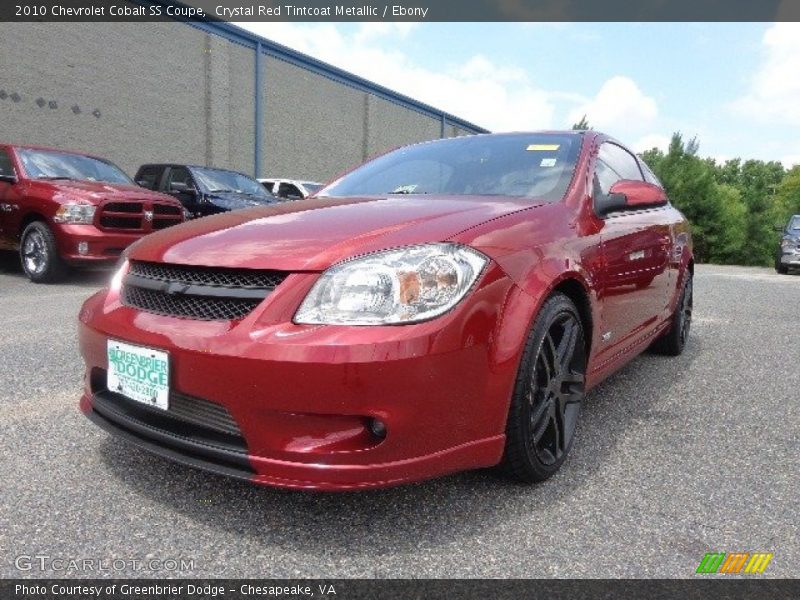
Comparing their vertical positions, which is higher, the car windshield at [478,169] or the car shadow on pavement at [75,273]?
the car windshield at [478,169]

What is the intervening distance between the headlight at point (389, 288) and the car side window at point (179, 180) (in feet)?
26.8

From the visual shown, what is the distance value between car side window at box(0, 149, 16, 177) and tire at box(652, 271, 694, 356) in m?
7.04

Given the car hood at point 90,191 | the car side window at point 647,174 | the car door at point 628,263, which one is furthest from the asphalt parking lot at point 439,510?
the car hood at point 90,191

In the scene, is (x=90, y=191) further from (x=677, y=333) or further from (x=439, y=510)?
(x=439, y=510)

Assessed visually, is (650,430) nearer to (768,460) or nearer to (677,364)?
(768,460)

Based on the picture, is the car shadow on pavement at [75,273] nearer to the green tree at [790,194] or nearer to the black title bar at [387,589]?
the black title bar at [387,589]

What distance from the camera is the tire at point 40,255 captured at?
6.78 meters

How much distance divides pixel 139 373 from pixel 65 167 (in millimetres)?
6693

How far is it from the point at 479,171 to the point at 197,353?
1626mm

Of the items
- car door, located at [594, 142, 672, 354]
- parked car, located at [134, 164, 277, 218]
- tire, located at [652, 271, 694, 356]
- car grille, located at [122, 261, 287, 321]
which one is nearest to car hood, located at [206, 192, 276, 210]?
parked car, located at [134, 164, 277, 218]

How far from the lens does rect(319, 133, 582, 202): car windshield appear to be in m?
2.67

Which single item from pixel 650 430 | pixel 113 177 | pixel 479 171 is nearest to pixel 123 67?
pixel 113 177

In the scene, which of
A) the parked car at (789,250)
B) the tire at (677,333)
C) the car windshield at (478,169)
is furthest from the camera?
the parked car at (789,250)

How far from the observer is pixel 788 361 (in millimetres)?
4199
